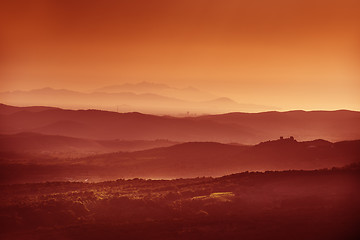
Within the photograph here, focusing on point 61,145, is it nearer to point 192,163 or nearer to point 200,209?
point 192,163

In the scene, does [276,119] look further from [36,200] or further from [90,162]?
[36,200]

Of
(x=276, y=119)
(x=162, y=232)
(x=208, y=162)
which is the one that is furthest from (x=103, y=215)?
(x=276, y=119)

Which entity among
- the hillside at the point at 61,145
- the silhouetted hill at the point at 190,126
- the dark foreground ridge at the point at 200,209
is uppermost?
the silhouetted hill at the point at 190,126

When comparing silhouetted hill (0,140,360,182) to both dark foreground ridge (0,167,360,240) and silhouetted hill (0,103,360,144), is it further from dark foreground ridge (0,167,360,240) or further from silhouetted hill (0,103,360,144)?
silhouetted hill (0,103,360,144)

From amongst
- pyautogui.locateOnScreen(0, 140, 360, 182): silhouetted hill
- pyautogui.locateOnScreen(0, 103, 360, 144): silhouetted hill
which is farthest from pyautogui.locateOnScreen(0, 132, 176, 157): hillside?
pyautogui.locateOnScreen(0, 103, 360, 144): silhouetted hill

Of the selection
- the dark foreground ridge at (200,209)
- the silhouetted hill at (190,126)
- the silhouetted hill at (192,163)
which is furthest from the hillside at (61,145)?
the dark foreground ridge at (200,209)

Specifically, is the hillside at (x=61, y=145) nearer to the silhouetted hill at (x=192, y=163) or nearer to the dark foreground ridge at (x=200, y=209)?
the silhouetted hill at (x=192, y=163)
